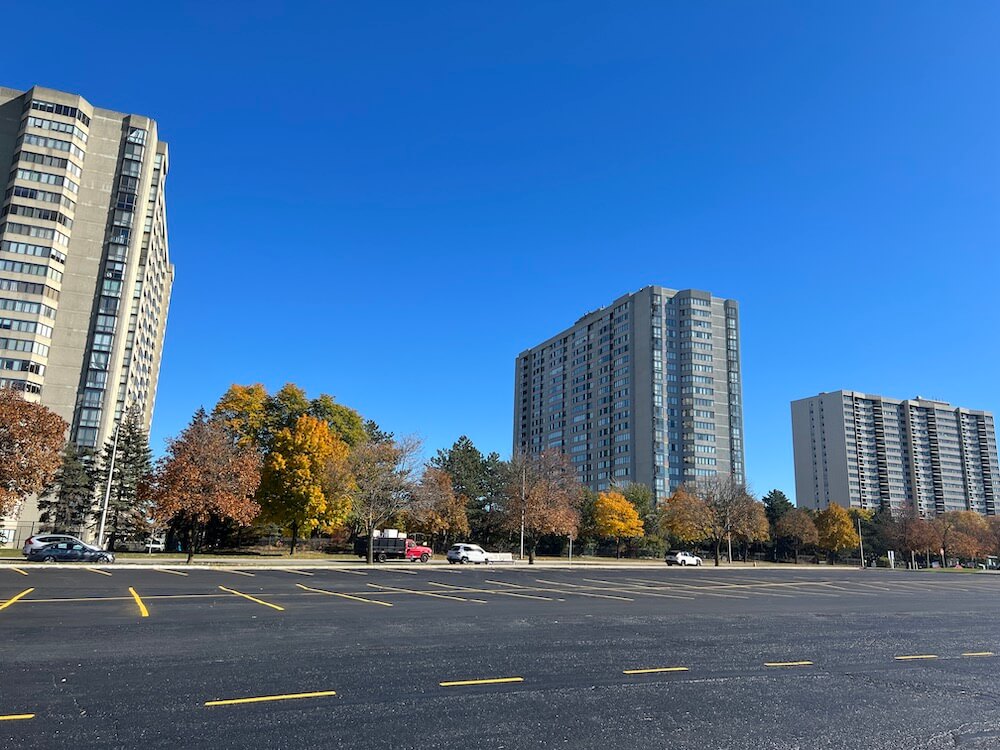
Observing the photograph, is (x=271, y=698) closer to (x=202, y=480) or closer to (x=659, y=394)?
(x=202, y=480)

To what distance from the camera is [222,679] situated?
28.5 feet

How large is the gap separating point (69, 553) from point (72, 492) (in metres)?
26.8

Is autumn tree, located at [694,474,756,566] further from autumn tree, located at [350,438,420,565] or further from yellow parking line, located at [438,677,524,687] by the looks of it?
yellow parking line, located at [438,677,524,687]

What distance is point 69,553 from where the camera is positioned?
36.1 metres

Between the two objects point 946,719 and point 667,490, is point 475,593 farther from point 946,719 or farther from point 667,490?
point 667,490

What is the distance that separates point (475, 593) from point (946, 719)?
17.3m

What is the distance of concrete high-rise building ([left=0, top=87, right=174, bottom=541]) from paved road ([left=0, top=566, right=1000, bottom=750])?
68.5m

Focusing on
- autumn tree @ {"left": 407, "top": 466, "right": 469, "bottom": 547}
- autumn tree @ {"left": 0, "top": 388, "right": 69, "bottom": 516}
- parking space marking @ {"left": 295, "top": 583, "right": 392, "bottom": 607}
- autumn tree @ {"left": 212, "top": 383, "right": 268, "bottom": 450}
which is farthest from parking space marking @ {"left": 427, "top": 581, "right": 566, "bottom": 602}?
autumn tree @ {"left": 212, "top": 383, "right": 268, "bottom": 450}

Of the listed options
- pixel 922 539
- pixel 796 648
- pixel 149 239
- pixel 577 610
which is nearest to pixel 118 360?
pixel 149 239

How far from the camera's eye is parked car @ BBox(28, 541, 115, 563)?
35.5m

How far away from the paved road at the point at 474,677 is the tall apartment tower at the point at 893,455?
192550mm

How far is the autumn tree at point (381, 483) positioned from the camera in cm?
4819

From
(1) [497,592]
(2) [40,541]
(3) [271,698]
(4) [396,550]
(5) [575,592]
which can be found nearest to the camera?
(3) [271,698]

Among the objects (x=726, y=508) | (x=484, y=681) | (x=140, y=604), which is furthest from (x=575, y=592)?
(x=726, y=508)
